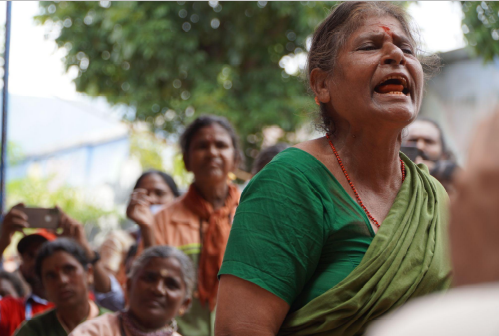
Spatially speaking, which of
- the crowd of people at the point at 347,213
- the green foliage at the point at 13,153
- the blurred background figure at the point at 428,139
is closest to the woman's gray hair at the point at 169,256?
the blurred background figure at the point at 428,139

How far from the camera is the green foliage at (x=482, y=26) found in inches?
247

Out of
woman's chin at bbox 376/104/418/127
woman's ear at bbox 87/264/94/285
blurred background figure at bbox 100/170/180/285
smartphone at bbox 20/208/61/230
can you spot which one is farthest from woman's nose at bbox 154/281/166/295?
woman's chin at bbox 376/104/418/127

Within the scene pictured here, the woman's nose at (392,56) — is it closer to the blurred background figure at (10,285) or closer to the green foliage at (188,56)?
the blurred background figure at (10,285)

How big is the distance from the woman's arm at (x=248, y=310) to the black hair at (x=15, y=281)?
157 inches

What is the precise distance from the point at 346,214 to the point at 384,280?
0.22 meters

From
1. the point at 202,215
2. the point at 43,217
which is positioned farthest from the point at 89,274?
the point at 202,215

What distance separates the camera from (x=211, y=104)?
800 cm

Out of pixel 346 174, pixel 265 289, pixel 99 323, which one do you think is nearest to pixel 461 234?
pixel 265 289

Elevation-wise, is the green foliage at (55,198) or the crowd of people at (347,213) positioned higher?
the crowd of people at (347,213)

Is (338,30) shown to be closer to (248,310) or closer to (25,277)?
(248,310)

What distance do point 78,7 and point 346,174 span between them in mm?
7908

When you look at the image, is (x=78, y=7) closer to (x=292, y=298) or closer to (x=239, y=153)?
(x=239, y=153)

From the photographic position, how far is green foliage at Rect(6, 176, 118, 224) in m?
11.9

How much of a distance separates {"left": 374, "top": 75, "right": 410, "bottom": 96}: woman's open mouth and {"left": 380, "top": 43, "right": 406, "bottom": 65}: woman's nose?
0.05 m
